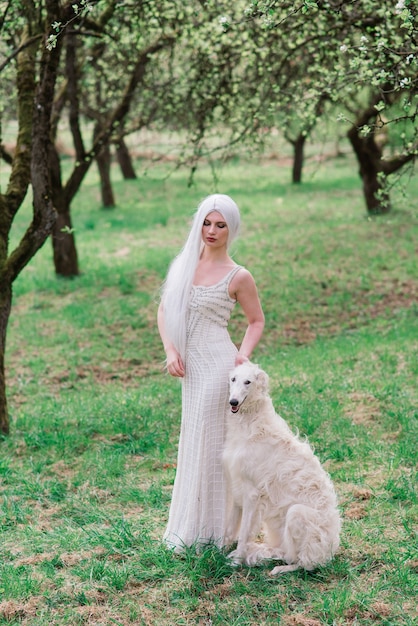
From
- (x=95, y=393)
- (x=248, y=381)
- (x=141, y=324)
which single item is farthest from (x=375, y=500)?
(x=141, y=324)

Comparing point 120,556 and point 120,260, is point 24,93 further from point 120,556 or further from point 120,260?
point 120,260

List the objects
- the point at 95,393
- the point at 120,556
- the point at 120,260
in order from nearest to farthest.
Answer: the point at 120,556
the point at 95,393
the point at 120,260

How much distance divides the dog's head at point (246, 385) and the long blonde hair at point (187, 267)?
59 centimetres

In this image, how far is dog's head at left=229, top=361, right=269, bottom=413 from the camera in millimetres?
4762

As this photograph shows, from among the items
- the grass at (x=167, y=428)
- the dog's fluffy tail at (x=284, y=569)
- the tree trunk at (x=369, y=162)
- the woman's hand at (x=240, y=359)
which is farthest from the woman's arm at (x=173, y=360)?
the tree trunk at (x=369, y=162)

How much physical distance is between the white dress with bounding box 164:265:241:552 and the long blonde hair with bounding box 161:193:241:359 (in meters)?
0.07

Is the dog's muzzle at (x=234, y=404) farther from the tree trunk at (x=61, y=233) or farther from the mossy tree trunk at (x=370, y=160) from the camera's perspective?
the mossy tree trunk at (x=370, y=160)

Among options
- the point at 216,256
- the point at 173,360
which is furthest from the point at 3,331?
the point at 216,256

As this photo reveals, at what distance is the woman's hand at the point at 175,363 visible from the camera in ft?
16.8

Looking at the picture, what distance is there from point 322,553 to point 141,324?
834 cm

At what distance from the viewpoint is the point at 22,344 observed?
40.1 ft

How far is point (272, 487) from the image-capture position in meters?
4.89

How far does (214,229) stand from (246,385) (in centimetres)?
113

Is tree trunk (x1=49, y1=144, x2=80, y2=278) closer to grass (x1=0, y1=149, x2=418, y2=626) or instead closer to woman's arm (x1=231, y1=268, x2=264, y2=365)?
grass (x1=0, y1=149, x2=418, y2=626)
